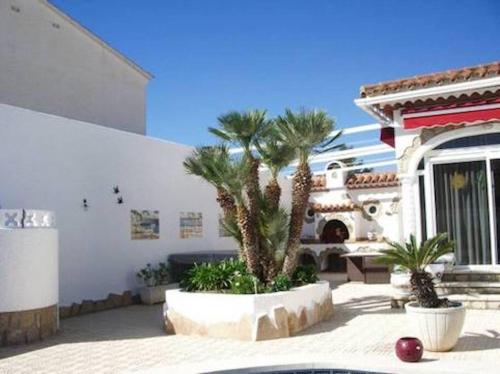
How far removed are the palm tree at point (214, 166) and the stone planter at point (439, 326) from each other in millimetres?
6450

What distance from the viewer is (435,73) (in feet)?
53.0

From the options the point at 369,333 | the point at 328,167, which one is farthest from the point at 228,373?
the point at 328,167

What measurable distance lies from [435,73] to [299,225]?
6.19 m

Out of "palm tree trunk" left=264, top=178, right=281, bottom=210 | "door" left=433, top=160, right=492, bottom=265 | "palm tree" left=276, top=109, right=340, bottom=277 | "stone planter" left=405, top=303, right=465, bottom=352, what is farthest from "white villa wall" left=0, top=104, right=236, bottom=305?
"stone planter" left=405, top=303, right=465, bottom=352

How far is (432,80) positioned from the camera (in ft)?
52.5

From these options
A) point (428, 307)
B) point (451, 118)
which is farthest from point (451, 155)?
point (428, 307)

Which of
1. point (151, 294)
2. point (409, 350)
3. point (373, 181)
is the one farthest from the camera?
point (373, 181)

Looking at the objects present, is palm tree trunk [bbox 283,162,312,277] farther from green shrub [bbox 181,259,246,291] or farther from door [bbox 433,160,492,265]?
door [bbox 433,160,492,265]

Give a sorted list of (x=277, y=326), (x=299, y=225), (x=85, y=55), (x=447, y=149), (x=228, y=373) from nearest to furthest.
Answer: (x=228, y=373)
(x=277, y=326)
(x=299, y=225)
(x=447, y=149)
(x=85, y=55)

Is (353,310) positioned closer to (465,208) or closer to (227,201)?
(465,208)

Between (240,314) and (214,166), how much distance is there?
4.13 m

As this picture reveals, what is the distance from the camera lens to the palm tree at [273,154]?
15266 millimetres

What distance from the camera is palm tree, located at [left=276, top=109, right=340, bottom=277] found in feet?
Answer: 48.7

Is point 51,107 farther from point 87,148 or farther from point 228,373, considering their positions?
point 228,373
